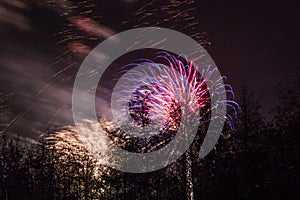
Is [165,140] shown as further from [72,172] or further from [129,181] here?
[72,172]

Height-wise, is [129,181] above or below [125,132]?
below

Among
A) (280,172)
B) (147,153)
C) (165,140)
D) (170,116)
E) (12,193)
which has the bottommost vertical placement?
(12,193)

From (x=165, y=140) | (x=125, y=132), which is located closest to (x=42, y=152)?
(x=125, y=132)

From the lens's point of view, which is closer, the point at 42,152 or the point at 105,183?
the point at 105,183

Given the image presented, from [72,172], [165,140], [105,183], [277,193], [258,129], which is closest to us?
[277,193]

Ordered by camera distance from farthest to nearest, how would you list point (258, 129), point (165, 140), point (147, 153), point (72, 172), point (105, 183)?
point (72, 172)
point (105, 183)
point (147, 153)
point (165, 140)
point (258, 129)

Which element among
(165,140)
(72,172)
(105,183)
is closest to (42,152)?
(72,172)

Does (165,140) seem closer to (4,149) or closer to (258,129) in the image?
(258,129)
